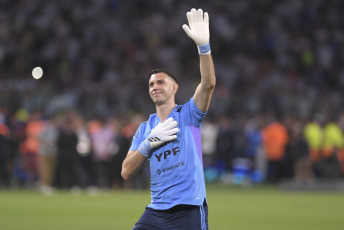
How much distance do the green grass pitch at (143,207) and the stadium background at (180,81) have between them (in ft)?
6.31

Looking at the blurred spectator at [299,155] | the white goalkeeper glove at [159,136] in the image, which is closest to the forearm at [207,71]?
the white goalkeeper glove at [159,136]

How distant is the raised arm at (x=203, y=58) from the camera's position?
6.14 metres

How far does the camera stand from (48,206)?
16.7 m

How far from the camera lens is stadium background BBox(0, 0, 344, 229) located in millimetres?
23953

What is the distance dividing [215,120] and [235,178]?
259 cm

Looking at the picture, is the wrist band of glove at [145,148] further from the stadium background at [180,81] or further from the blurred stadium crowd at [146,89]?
the blurred stadium crowd at [146,89]

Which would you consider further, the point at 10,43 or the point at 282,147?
the point at 10,43

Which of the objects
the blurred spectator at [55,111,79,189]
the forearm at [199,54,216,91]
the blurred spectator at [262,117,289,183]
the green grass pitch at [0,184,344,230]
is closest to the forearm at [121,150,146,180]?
the forearm at [199,54,216,91]

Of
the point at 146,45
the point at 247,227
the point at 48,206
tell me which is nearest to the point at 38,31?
the point at 146,45

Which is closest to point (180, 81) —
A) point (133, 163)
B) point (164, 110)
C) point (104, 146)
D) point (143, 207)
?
point (104, 146)

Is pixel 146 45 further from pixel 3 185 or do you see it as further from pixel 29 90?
pixel 3 185

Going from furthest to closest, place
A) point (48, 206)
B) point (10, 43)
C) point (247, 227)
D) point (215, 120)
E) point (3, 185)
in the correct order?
point (10, 43), point (215, 120), point (3, 185), point (48, 206), point (247, 227)

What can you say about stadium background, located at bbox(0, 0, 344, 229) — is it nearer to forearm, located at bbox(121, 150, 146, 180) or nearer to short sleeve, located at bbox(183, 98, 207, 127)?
forearm, located at bbox(121, 150, 146, 180)

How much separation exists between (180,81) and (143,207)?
11484mm
